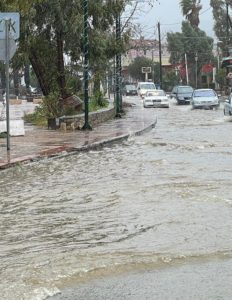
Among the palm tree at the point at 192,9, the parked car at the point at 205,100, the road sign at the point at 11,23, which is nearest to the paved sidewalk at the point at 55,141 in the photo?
the road sign at the point at 11,23

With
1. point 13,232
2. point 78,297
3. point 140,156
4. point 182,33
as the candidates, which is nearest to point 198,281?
point 78,297

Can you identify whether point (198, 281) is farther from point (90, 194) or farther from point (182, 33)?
point (182, 33)

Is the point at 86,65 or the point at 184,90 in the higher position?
the point at 86,65

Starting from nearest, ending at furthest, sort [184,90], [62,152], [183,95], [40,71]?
[62,152] → [40,71] → [183,95] → [184,90]

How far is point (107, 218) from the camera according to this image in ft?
26.9

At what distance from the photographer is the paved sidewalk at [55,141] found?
1444 cm

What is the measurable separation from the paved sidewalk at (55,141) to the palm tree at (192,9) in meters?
67.9

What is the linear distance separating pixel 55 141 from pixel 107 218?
32.6 ft

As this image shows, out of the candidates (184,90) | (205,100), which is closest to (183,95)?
(184,90)

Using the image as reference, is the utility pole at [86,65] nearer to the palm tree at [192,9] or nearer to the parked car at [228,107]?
the parked car at [228,107]

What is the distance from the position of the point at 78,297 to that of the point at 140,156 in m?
9.85

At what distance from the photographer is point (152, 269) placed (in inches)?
234

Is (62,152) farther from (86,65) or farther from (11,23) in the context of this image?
(86,65)

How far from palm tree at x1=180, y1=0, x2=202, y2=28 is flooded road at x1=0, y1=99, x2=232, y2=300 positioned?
254 feet
